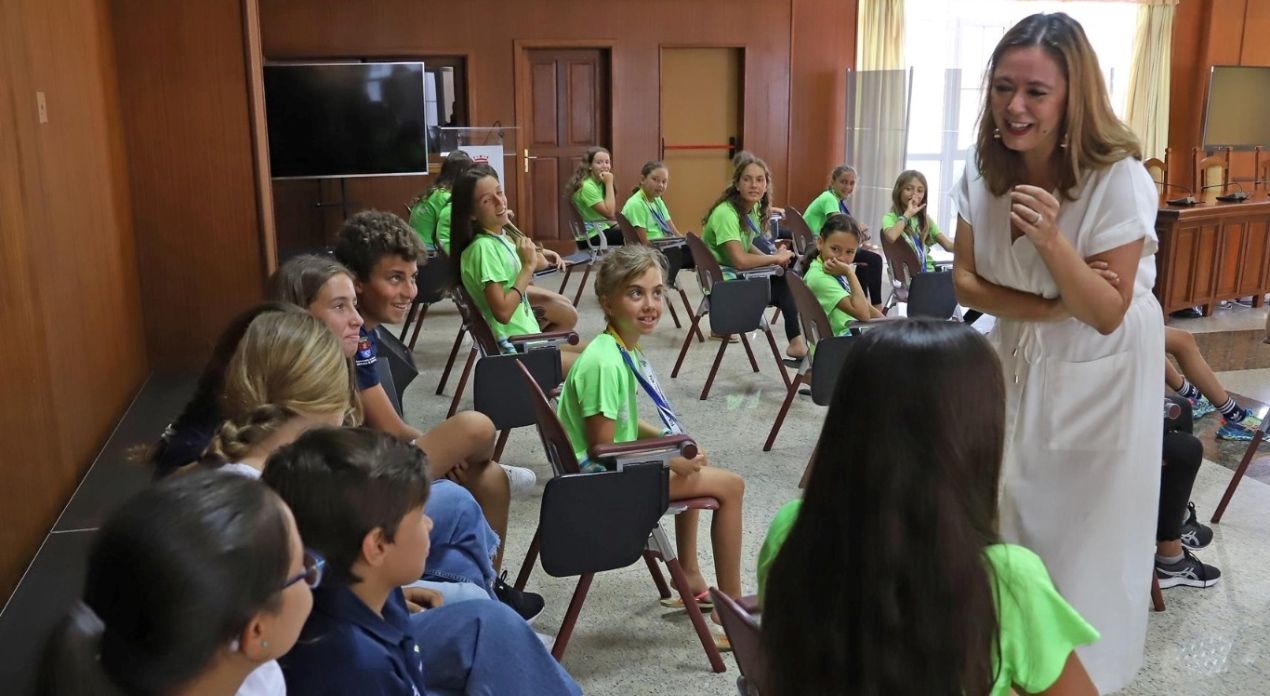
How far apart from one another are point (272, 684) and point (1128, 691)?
2.03m

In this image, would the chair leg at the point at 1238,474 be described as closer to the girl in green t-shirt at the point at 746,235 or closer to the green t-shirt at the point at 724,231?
the girl in green t-shirt at the point at 746,235

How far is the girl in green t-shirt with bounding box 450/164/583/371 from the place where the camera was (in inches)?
148

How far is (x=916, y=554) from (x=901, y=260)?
15.2 feet

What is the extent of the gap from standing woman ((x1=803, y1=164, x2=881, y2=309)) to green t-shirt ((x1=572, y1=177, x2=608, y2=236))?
1419 millimetres

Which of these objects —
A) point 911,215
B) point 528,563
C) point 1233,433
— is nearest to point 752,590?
point 528,563

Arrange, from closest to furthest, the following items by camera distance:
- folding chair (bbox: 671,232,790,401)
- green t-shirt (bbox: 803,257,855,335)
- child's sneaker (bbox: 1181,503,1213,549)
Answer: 1. child's sneaker (bbox: 1181,503,1213,549)
2. green t-shirt (bbox: 803,257,855,335)
3. folding chair (bbox: 671,232,790,401)

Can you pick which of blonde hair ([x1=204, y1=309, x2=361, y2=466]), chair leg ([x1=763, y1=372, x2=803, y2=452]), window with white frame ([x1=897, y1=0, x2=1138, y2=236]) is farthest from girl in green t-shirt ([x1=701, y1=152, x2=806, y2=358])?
window with white frame ([x1=897, y1=0, x2=1138, y2=236])

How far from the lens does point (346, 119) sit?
8.12 meters

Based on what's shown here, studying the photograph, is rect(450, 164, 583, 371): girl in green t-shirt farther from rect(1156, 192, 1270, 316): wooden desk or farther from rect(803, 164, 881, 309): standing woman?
rect(1156, 192, 1270, 316): wooden desk

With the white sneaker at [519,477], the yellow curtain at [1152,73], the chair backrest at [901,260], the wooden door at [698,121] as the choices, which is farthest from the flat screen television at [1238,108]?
the white sneaker at [519,477]

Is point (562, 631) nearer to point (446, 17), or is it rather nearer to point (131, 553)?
point (131, 553)

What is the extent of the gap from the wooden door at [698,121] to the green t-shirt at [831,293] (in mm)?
5698

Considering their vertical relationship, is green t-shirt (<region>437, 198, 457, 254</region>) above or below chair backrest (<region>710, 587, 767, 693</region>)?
above

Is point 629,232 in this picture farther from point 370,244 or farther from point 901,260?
point 370,244
